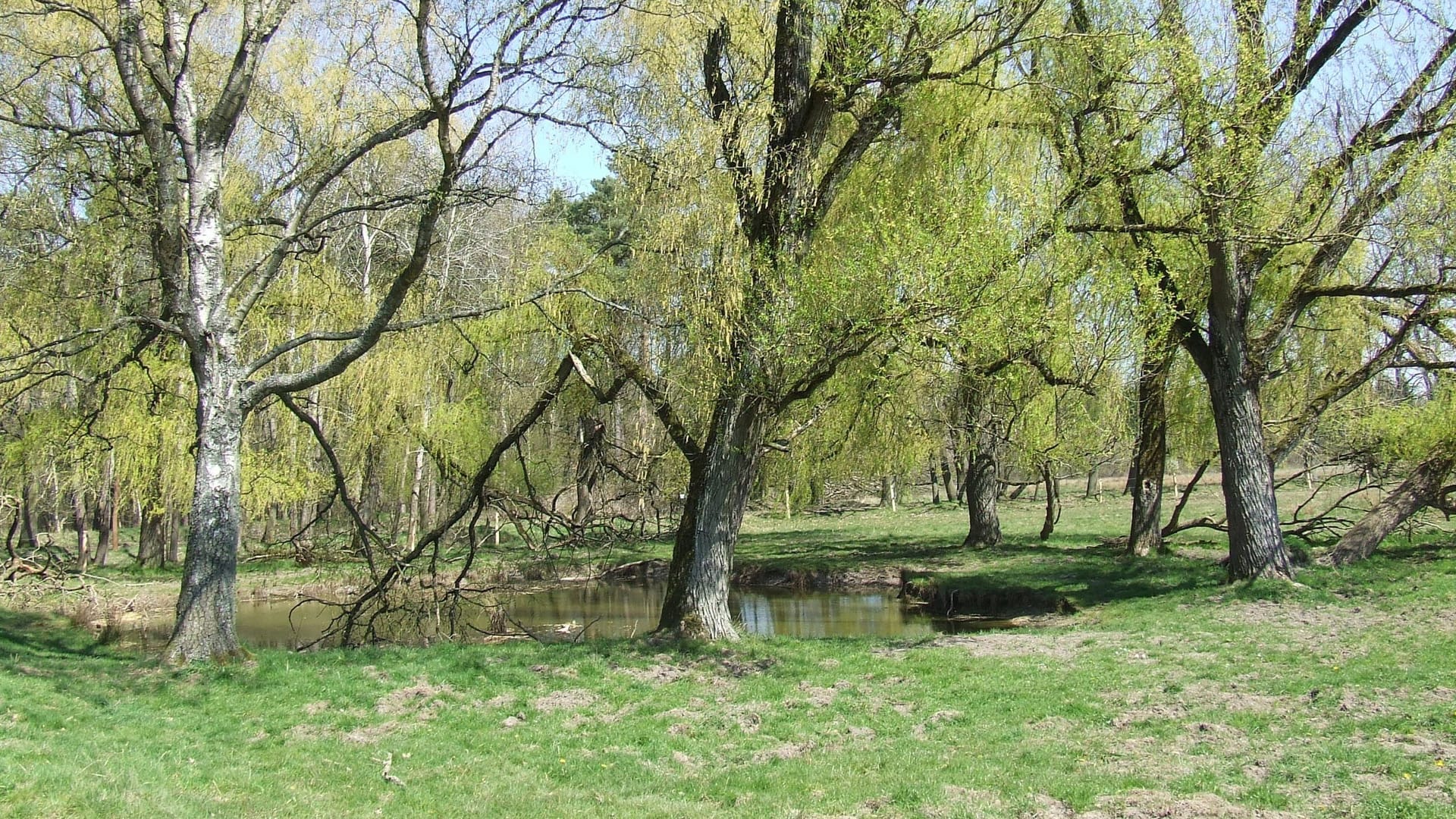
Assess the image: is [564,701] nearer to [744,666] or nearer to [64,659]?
[744,666]

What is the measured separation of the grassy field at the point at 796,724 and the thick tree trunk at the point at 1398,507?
7.27 feet

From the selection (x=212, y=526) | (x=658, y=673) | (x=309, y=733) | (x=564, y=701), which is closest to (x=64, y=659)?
(x=212, y=526)

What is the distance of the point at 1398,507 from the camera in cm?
1536

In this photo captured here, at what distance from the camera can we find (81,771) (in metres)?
6.07

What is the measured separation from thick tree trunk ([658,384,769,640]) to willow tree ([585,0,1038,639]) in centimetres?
2

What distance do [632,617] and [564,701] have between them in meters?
8.60

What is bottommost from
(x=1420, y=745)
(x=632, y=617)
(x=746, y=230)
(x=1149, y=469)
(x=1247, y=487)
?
(x=632, y=617)

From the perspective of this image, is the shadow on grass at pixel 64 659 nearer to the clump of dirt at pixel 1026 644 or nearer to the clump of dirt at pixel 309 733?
the clump of dirt at pixel 309 733

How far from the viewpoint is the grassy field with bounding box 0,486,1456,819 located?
19.8 feet

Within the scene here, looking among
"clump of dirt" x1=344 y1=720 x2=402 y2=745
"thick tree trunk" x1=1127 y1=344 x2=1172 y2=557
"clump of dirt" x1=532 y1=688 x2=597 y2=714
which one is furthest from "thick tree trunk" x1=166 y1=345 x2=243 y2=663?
"thick tree trunk" x1=1127 y1=344 x2=1172 y2=557

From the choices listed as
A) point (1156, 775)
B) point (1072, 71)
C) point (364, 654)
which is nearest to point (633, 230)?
point (364, 654)

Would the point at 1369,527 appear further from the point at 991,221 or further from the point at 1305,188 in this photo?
the point at 991,221

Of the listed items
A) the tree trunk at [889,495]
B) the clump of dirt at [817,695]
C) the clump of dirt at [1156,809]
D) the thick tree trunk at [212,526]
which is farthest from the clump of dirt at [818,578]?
the tree trunk at [889,495]

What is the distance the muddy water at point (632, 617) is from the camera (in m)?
15.2
